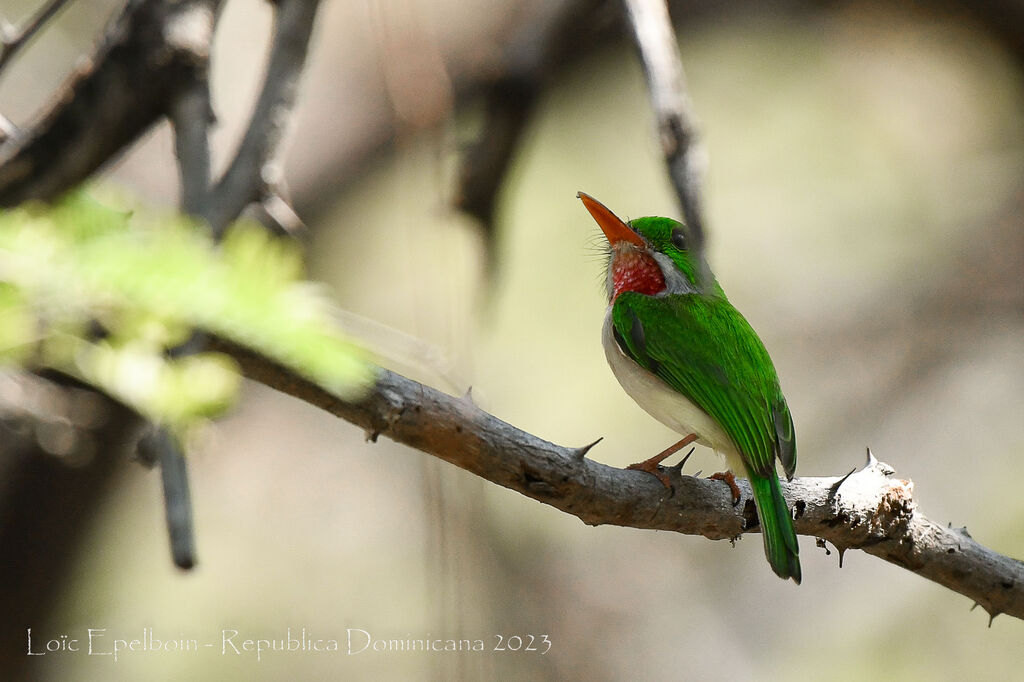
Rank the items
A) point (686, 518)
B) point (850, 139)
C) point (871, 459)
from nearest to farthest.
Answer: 1. point (686, 518)
2. point (871, 459)
3. point (850, 139)

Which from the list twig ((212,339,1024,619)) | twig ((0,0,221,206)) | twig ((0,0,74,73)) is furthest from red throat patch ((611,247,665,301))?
twig ((0,0,74,73))

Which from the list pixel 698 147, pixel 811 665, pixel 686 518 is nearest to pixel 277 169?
pixel 698 147

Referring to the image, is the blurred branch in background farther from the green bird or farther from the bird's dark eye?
the bird's dark eye

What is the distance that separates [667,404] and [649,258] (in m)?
0.71

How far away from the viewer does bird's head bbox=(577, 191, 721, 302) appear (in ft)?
11.5

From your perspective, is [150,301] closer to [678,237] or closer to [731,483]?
[731,483]

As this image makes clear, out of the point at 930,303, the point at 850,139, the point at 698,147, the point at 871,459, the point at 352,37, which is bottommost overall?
the point at 871,459

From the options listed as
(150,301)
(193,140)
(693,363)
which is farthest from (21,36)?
(693,363)

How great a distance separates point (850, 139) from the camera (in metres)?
9.17

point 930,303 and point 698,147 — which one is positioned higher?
point 930,303

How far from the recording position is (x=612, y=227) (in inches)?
138

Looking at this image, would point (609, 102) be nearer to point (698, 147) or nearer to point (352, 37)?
point (352, 37)

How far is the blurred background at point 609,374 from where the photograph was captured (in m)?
5.48

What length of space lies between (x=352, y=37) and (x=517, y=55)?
5.56 ft
